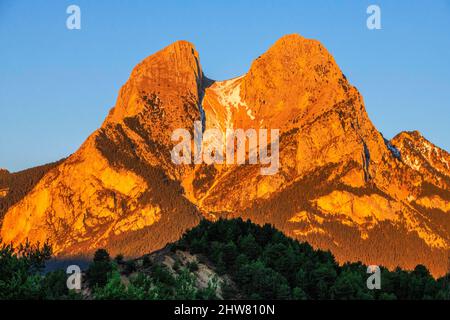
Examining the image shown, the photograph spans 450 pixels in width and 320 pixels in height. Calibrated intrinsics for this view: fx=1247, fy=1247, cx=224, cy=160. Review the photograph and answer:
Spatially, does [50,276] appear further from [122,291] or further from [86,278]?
[122,291]

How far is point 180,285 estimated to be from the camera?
187500mm

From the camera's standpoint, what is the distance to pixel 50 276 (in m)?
193

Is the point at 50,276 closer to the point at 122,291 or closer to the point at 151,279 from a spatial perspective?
the point at 151,279

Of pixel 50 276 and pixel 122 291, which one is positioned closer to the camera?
pixel 122 291
